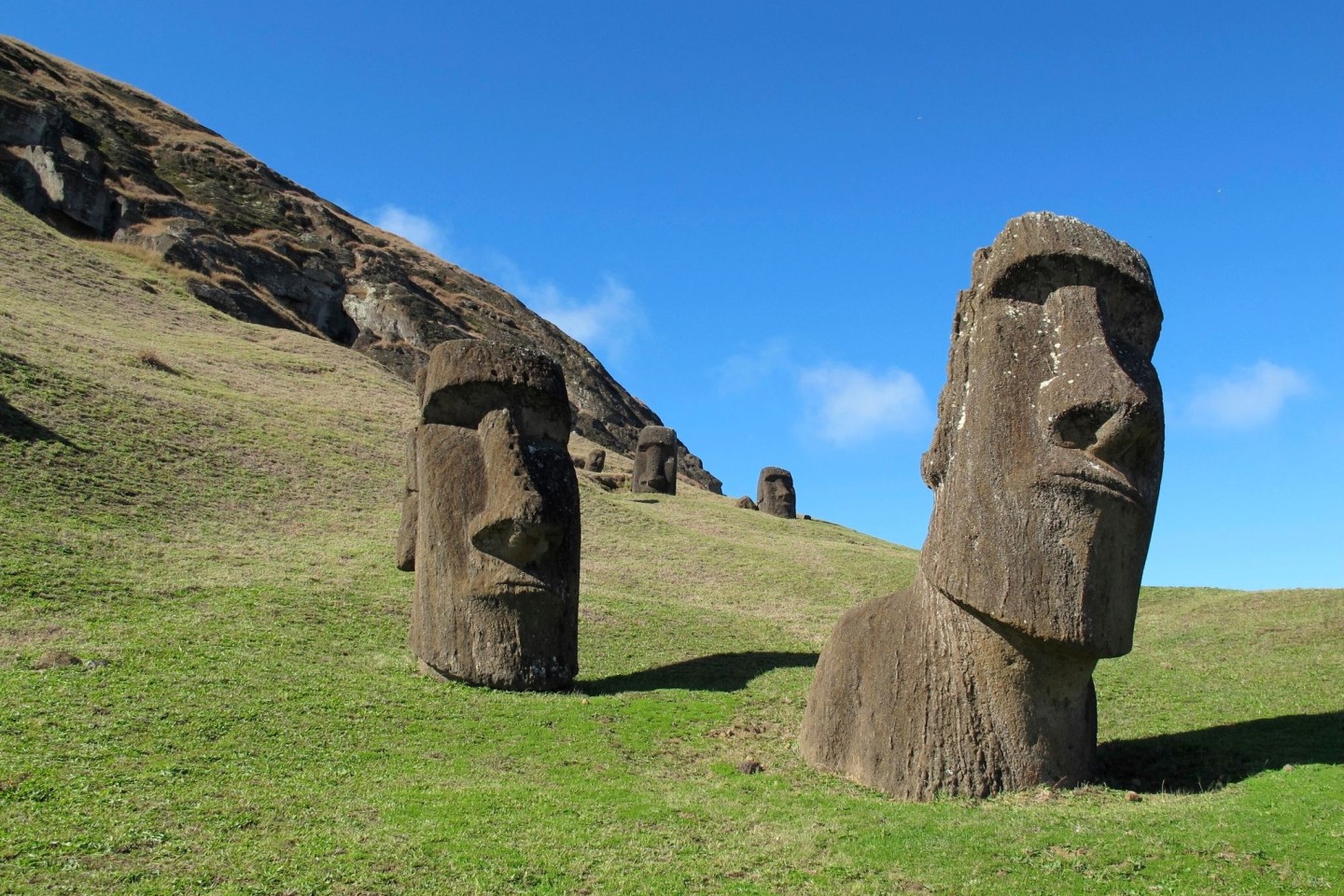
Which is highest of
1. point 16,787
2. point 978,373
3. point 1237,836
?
point 978,373

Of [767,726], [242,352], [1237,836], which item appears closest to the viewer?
[1237,836]

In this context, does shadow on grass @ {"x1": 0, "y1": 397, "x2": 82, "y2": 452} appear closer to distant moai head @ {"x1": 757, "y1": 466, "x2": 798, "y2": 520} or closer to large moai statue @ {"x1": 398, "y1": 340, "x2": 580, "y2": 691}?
large moai statue @ {"x1": 398, "y1": 340, "x2": 580, "y2": 691}

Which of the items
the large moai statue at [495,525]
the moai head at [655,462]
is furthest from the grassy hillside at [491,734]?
the moai head at [655,462]

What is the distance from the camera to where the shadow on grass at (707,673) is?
14.0 m

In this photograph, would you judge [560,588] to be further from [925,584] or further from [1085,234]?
[1085,234]

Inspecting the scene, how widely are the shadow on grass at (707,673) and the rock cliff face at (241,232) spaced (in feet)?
140

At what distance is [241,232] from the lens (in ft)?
238

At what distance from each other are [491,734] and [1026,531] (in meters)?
5.45

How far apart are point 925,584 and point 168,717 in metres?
6.69

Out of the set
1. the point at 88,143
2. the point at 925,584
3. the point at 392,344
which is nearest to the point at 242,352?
the point at 392,344

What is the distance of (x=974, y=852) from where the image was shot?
7102 millimetres

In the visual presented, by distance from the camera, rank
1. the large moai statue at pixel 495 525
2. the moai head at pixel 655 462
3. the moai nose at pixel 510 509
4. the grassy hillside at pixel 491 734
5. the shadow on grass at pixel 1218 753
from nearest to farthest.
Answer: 1. the grassy hillside at pixel 491 734
2. the shadow on grass at pixel 1218 753
3. the moai nose at pixel 510 509
4. the large moai statue at pixel 495 525
5. the moai head at pixel 655 462

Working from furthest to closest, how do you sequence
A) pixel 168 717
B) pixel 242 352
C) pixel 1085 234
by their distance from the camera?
pixel 242 352 → pixel 168 717 → pixel 1085 234

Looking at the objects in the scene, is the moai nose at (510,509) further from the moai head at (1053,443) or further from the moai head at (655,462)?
the moai head at (655,462)
